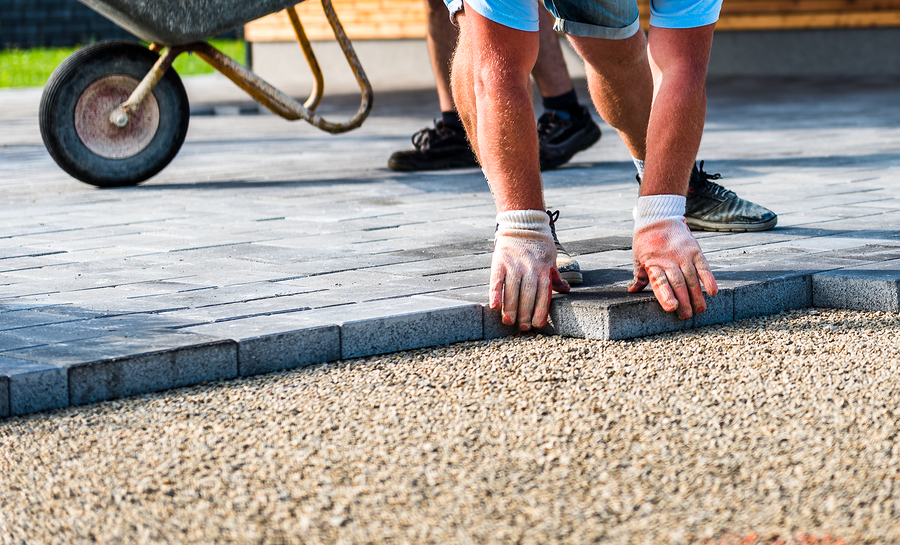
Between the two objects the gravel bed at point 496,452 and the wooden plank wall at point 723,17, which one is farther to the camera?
the wooden plank wall at point 723,17

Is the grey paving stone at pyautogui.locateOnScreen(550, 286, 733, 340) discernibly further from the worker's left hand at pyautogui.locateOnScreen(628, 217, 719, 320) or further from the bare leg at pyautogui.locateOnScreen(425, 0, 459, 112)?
the bare leg at pyautogui.locateOnScreen(425, 0, 459, 112)

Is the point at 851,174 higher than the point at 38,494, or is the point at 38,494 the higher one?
the point at 851,174

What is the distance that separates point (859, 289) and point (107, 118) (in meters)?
3.36

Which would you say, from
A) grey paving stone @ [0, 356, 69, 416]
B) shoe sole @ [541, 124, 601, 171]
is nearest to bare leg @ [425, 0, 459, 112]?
shoe sole @ [541, 124, 601, 171]

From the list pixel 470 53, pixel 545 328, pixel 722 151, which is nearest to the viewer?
pixel 545 328

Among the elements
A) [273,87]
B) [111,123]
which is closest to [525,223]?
[273,87]

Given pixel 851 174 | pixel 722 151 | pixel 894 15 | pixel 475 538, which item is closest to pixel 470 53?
pixel 475 538

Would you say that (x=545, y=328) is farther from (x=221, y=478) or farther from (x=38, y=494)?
(x=38, y=494)

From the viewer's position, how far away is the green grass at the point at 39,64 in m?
16.7

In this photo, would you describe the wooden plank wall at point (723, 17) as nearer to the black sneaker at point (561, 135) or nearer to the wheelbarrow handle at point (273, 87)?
the wheelbarrow handle at point (273, 87)

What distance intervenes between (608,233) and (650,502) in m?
2.08

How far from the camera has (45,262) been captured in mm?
3561

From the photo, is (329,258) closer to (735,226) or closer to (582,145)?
(735,226)

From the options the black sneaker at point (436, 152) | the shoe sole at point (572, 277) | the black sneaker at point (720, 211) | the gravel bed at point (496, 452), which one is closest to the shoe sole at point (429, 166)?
the black sneaker at point (436, 152)
